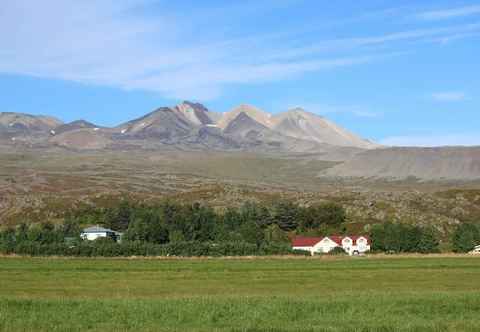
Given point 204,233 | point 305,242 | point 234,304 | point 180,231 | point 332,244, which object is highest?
point 180,231

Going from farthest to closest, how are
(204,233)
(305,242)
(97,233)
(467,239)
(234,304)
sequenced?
1. (97,233)
2. (204,233)
3. (305,242)
4. (467,239)
5. (234,304)

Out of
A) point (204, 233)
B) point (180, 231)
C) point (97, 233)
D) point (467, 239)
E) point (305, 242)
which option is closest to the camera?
point (467, 239)

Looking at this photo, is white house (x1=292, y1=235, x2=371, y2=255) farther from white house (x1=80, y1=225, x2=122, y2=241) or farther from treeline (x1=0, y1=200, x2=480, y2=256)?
white house (x1=80, y1=225, x2=122, y2=241)

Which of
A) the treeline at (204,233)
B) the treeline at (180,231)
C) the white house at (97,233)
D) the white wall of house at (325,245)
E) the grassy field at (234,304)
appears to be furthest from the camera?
the white house at (97,233)

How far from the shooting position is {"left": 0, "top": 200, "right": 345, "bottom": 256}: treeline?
86.8m

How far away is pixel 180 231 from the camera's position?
108188 millimetres

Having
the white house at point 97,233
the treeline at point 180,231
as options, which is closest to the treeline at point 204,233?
the treeline at point 180,231

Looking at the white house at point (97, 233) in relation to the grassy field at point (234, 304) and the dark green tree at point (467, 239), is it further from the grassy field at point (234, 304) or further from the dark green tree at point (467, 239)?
the grassy field at point (234, 304)

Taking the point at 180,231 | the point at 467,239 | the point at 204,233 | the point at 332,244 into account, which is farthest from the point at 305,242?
the point at 467,239

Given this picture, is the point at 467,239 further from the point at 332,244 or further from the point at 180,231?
the point at 180,231

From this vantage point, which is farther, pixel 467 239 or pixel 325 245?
pixel 325 245

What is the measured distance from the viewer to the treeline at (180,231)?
86750 mm

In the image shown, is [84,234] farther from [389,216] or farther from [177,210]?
[389,216]

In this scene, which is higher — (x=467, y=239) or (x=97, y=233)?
(x=97, y=233)
